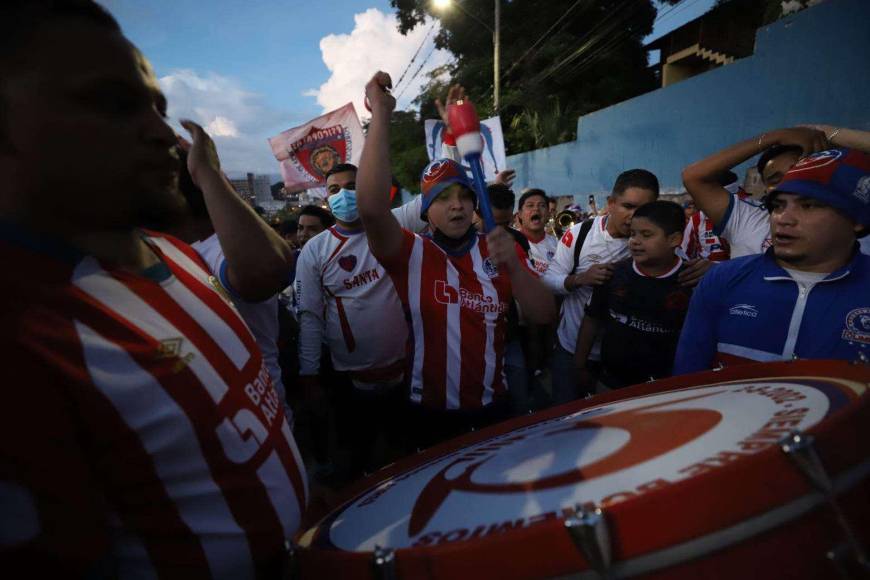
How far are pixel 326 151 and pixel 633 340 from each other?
26.8 feet

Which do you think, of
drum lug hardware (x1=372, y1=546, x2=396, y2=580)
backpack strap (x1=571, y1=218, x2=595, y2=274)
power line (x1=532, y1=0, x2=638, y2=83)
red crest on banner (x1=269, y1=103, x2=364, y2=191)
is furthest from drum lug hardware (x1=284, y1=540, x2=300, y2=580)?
power line (x1=532, y1=0, x2=638, y2=83)

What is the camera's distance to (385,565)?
2.39 feet

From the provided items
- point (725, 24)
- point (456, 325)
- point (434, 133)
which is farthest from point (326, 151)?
point (725, 24)

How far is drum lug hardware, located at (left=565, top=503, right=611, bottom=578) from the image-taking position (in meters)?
0.65

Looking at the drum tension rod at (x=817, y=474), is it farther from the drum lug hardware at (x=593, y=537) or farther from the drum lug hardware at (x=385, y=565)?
the drum lug hardware at (x=385, y=565)

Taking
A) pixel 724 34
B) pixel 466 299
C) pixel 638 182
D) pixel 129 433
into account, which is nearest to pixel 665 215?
pixel 638 182

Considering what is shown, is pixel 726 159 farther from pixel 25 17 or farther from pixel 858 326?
pixel 25 17

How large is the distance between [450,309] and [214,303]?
1.31 meters

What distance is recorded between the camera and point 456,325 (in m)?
2.31

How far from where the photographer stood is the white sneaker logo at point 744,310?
194 cm

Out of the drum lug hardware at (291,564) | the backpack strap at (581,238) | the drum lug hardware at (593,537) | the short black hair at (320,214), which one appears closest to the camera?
the drum lug hardware at (593,537)

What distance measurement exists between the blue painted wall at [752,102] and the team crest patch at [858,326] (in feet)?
23.8

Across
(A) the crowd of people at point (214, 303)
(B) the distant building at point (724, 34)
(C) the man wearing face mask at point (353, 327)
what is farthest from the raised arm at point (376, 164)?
(B) the distant building at point (724, 34)

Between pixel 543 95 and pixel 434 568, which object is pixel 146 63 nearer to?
pixel 434 568
